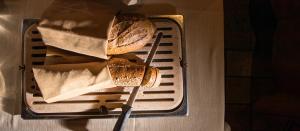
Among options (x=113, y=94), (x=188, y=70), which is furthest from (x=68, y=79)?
(x=188, y=70)

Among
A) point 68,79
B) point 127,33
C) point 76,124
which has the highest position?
point 127,33

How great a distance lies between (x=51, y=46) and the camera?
78 cm

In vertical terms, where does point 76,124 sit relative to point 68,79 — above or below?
below

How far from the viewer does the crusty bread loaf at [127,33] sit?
746 millimetres

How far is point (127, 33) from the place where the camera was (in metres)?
0.75

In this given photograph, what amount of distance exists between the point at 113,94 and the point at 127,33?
0.16 m

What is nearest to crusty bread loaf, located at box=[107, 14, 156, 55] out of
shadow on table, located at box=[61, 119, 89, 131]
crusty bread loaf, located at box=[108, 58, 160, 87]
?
crusty bread loaf, located at box=[108, 58, 160, 87]

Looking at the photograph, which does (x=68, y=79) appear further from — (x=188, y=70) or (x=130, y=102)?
(x=188, y=70)

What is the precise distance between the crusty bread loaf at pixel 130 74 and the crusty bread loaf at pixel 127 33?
1.5 inches

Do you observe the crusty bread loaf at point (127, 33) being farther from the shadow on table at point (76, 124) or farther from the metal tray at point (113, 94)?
the shadow on table at point (76, 124)

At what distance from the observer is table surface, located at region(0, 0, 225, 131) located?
0.84 m

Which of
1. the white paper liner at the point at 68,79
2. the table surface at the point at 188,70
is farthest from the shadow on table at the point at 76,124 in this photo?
the white paper liner at the point at 68,79
